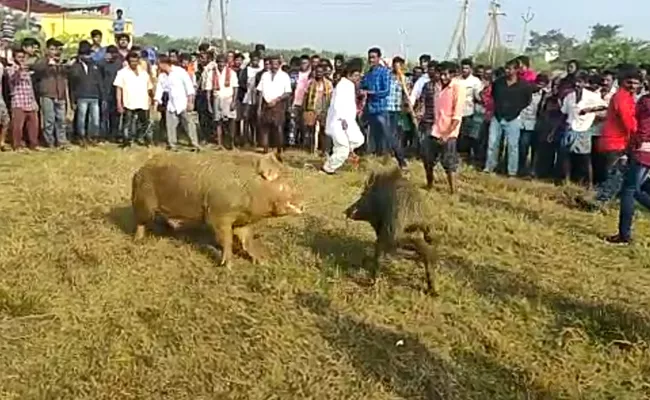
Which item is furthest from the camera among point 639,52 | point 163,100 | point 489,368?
point 639,52

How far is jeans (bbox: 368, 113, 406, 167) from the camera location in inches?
490

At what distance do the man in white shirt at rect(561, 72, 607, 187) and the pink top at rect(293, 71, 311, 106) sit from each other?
13.2ft

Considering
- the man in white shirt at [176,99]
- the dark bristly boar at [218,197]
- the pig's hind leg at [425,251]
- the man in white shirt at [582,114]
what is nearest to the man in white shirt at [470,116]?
the man in white shirt at [582,114]

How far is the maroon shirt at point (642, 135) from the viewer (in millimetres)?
8492

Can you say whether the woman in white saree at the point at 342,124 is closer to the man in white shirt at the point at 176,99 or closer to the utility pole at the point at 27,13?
the man in white shirt at the point at 176,99

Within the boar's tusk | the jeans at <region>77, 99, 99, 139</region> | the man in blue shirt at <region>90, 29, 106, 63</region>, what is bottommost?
the boar's tusk

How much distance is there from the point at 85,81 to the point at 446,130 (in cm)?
596

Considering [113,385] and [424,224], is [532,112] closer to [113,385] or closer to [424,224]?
[424,224]

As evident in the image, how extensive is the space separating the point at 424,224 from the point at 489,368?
1.69 metres

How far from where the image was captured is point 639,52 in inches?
982

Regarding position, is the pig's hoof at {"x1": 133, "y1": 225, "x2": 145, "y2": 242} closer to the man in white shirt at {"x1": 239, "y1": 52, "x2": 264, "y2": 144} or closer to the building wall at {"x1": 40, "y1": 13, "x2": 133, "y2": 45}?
the man in white shirt at {"x1": 239, "y1": 52, "x2": 264, "y2": 144}

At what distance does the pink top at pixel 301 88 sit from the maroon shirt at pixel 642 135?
6.53 m

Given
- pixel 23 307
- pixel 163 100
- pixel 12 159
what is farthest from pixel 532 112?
pixel 23 307

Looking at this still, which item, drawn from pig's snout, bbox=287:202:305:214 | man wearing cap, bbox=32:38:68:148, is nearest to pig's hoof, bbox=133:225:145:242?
pig's snout, bbox=287:202:305:214
